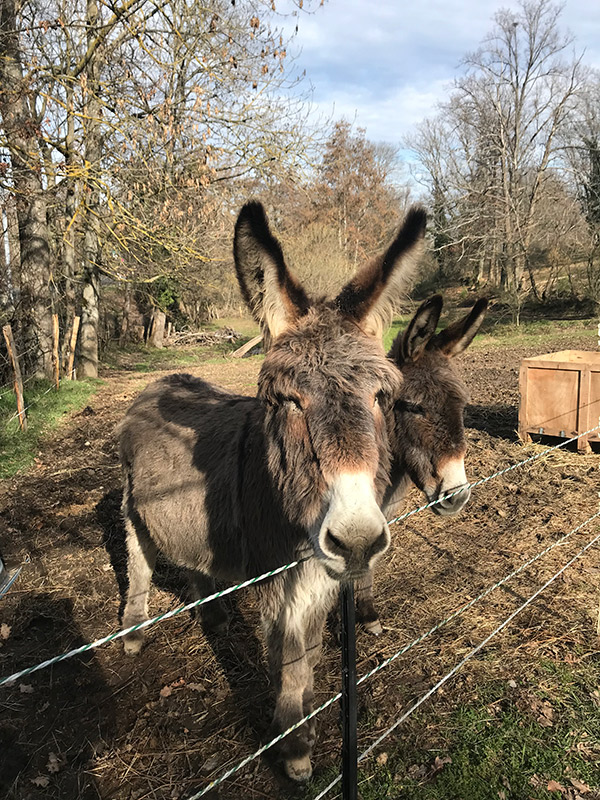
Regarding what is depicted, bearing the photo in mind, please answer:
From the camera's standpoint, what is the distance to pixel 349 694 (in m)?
1.85

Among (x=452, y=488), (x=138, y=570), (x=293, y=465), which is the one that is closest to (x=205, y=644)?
(x=138, y=570)

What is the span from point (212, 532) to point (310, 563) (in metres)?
0.86

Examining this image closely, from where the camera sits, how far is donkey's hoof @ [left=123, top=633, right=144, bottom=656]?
3592mm

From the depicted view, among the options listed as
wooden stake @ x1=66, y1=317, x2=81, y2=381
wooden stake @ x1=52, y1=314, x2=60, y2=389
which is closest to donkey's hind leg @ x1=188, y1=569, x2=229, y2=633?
wooden stake @ x1=52, y1=314, x2=60, y2=389

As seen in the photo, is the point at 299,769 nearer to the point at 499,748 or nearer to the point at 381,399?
the point at 499,748

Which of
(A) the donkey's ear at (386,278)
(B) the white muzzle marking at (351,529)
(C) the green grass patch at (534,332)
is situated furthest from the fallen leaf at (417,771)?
(C) the green grass patch at (534,332)

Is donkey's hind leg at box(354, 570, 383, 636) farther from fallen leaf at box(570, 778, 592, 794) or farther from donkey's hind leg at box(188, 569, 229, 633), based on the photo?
fallen leaf at box(570, 778, 592, 794)

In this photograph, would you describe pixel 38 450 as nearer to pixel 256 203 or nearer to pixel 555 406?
pixel 256 203

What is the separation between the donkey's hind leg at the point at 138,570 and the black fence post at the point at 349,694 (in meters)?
2.28

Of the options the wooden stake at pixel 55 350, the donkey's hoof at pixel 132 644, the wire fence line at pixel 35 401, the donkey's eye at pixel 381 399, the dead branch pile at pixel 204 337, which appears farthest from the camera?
the dead branch pile at pixel 204 337

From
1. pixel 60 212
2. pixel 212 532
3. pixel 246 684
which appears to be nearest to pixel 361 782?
pixel 246 684

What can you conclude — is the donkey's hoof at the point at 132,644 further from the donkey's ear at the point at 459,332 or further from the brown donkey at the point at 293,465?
the donkey's ear at the point at 459,332

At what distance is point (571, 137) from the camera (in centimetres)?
3081

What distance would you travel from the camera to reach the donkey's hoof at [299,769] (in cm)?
253
